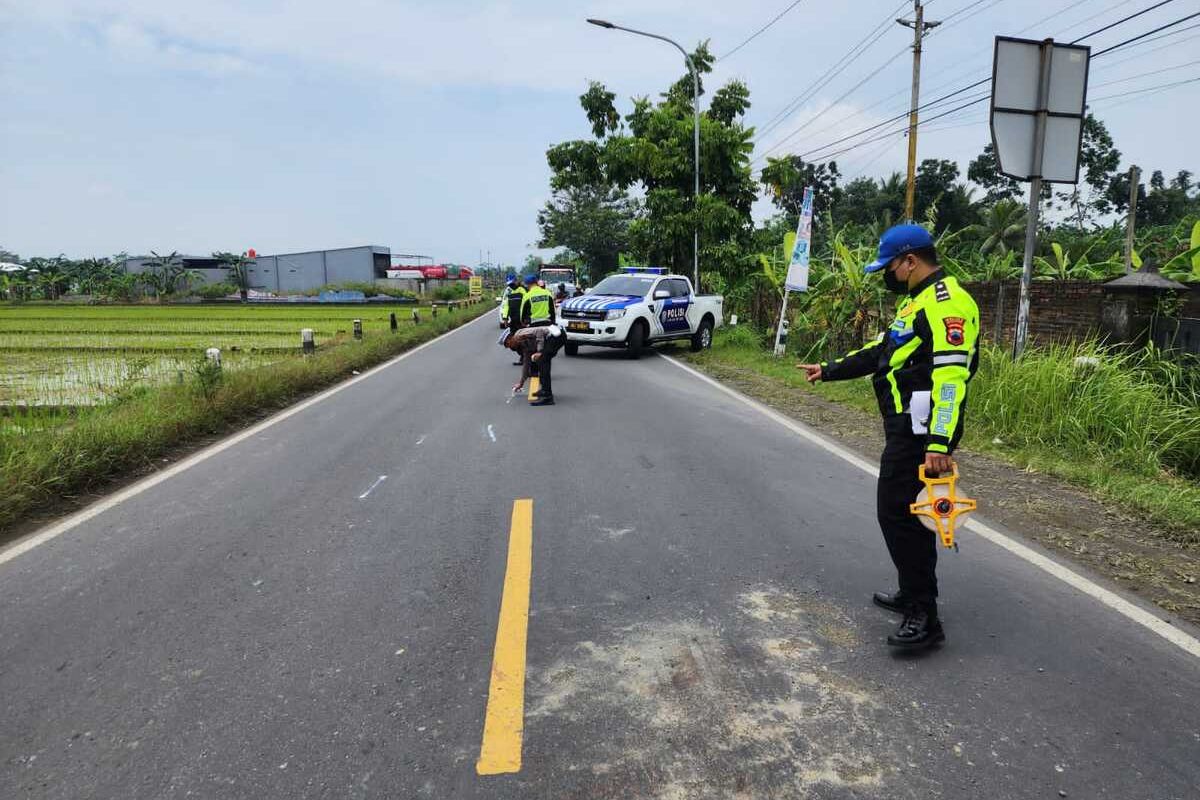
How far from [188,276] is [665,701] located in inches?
2695

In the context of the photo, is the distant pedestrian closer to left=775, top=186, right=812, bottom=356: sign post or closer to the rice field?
the rice field

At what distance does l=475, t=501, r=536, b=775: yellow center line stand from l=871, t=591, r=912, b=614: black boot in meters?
1.69

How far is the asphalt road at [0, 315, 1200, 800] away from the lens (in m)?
2.37

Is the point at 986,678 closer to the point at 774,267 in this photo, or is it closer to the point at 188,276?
the point at 774,267

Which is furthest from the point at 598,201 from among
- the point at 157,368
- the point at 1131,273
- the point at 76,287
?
the point at 1131,273

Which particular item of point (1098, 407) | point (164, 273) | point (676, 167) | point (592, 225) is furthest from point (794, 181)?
point (164, 273)

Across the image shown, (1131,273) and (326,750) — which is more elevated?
(1131,273)

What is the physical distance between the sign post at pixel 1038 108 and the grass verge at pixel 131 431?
337 inches

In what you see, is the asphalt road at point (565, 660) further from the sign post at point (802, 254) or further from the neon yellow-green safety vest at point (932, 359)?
the sign post at point (802, 254)

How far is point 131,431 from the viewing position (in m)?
6.62

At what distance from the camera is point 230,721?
2.65 m

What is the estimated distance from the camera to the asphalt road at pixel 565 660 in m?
2.37

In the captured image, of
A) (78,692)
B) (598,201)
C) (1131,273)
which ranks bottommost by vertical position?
(78,692)

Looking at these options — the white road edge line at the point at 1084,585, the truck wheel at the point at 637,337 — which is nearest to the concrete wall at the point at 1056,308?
the white road edge line at the point at 1084,585
